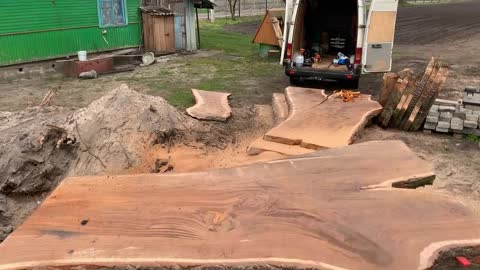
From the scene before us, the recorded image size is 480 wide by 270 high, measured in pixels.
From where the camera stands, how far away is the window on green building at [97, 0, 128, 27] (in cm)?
1370

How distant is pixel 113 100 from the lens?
6.22m

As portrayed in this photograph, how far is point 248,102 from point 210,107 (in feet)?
4.50

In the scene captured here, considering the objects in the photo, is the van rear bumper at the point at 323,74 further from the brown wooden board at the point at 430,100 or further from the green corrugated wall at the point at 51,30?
the green corrugated wall at the point at 51,30

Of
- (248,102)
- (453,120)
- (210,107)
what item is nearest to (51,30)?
(248,102)

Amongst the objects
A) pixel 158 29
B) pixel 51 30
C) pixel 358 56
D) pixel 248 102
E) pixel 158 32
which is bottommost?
pixel 248 102

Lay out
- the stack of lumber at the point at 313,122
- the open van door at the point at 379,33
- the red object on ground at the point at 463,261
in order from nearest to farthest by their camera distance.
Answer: the red object on ground at the point at 463,261
the stack of lumber at the point at 313,122
the open van door at the point at 379,33

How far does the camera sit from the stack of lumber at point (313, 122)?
5688 millimetres

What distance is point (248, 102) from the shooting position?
9.27 m

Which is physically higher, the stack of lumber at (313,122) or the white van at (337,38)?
the white van at (337,38)

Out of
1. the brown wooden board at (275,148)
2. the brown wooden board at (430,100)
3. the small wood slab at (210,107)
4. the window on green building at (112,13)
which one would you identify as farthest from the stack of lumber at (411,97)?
the window on green building at (112,13)

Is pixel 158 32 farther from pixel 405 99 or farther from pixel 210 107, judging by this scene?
pixel 405 99

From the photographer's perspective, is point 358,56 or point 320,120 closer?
point 320,120

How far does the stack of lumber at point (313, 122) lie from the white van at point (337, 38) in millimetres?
1434

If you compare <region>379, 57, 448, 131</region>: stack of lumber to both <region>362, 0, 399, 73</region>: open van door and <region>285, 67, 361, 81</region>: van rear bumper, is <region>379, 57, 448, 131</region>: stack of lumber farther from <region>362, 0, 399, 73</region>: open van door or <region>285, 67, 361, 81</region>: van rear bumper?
<region>362, 0, 399, 73</region>: open van door
